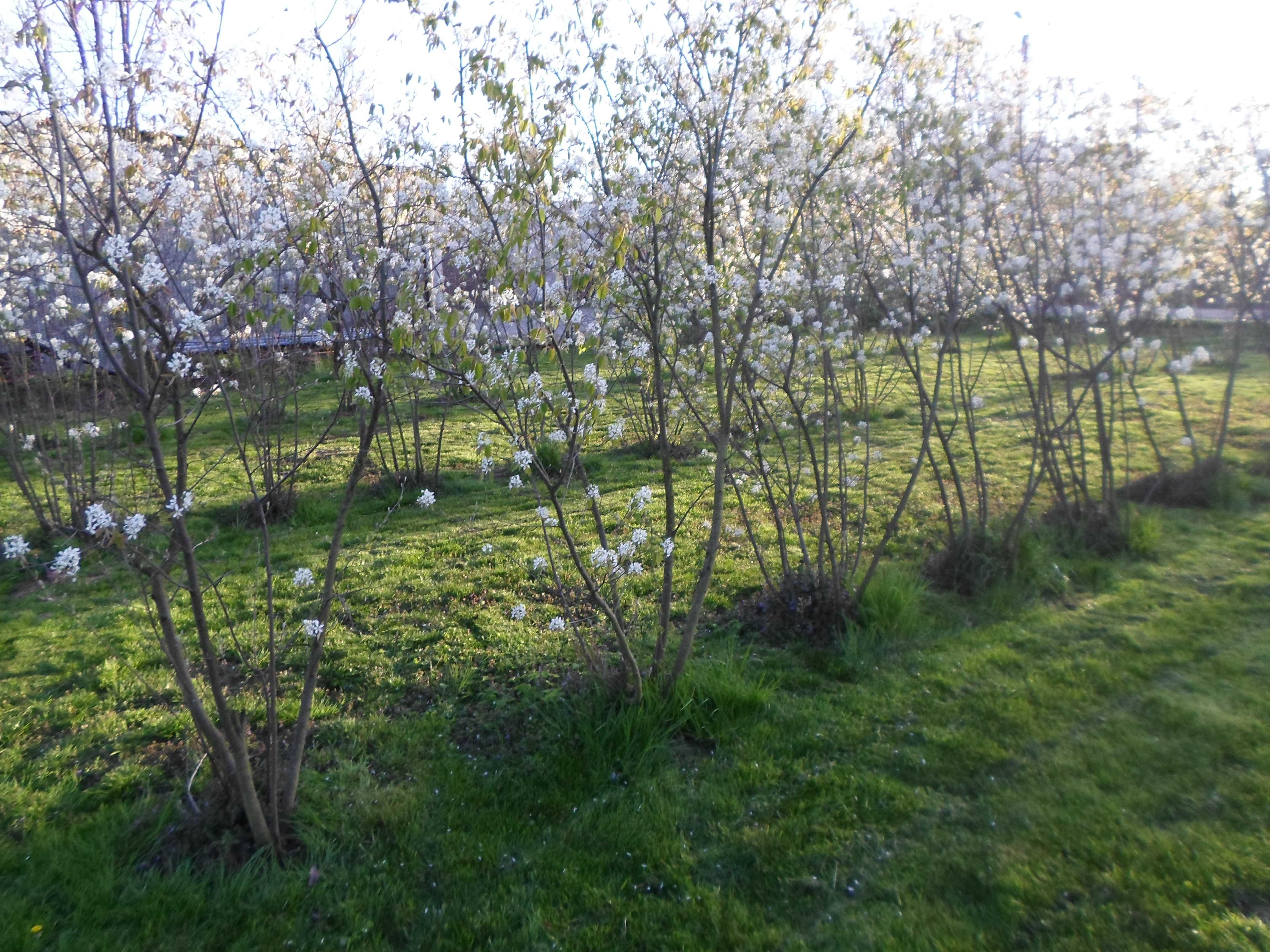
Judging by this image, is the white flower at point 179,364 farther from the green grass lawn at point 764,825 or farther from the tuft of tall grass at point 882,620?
the tuft of tall grass at point 882,620

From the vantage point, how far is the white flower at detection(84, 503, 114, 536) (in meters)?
2.31

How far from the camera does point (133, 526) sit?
235 cm

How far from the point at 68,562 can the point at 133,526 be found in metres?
0.20

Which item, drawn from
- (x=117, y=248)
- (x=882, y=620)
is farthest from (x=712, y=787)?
(x=117, y=248)

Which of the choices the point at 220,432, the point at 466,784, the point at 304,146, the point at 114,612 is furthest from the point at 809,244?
the point at 220,432

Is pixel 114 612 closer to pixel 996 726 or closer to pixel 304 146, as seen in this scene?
pixel 304 146

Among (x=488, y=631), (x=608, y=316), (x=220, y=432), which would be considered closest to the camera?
(x=608, y=316)

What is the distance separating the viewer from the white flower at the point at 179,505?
8.39 ft

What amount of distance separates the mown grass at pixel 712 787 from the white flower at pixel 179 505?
40.6 inches

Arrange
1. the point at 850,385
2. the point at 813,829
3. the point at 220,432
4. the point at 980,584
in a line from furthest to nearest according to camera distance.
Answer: the point at 220,432 → the point at 850,385 → the point at 980,584 → the point at 813,829

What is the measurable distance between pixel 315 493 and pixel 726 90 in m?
6.02

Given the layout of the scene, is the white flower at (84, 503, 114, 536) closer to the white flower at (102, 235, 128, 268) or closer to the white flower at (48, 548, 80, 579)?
the white flower at (48, 548, 80, 579)

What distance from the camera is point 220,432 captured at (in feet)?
35.5

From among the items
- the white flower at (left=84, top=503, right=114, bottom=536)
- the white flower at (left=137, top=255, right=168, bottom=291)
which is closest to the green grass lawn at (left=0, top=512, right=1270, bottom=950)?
the white flower at (left=84, top=503, right=114, bottom=536)
